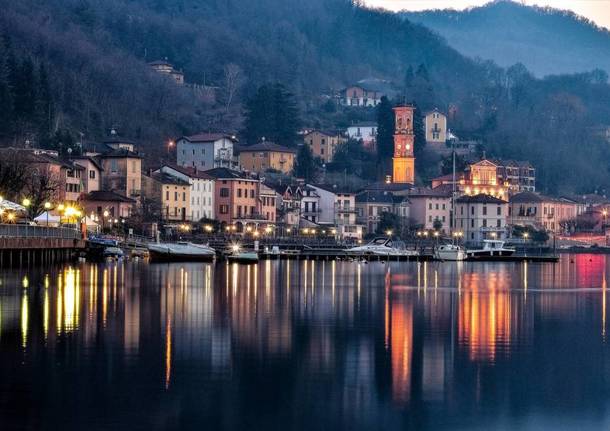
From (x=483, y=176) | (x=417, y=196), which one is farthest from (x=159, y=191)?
(x=483, y=176)

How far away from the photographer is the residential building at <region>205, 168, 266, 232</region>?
11988cm

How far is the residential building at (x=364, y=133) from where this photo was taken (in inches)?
6826

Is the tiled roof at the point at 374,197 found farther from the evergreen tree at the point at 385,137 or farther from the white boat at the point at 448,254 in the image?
the white boat at the point at 448,254

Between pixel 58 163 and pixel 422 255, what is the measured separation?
1153 inches

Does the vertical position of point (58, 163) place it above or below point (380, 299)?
above

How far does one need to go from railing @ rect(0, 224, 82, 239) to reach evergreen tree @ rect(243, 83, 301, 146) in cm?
7679

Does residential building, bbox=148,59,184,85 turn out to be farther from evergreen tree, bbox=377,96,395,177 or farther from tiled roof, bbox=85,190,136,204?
tiled roof, bbox=85,190,136,204

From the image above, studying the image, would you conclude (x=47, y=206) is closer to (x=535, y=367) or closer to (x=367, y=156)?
(x=535, y=367)

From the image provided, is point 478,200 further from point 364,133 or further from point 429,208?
point 364,133

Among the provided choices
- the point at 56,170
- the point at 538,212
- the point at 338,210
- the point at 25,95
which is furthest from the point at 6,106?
the point at 538,212

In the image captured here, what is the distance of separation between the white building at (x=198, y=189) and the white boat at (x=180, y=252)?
76.2 feet

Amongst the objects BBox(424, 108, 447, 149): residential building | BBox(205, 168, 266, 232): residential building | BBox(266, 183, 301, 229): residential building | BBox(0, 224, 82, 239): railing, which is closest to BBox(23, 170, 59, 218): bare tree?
BBox(0, 224, 82, 239): railing

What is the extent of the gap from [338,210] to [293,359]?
98.4 m

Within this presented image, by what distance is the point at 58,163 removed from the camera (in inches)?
3875
